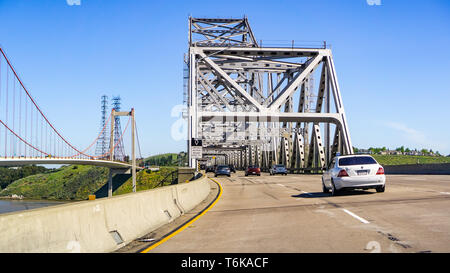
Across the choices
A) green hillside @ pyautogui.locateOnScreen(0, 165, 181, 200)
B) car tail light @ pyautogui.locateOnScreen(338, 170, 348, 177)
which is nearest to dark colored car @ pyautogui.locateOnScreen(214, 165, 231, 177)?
car tail light @ pyautogui.locateOnScreen(338, 170, 348, 177)

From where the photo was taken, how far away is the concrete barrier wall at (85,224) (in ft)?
17.4

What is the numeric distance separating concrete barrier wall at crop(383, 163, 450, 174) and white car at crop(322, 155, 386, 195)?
68.8ft

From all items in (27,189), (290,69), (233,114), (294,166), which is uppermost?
(290,69)

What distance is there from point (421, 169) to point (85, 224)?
37486 mm

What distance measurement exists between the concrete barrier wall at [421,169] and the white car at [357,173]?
2096cm

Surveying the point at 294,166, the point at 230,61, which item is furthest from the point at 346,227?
the point at 294,166

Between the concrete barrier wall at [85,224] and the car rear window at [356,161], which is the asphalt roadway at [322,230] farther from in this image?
the car rear window at [356,161]

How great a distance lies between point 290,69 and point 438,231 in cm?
4398

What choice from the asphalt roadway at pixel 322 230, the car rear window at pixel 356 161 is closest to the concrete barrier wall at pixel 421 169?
the car rear window at pixel 356 161

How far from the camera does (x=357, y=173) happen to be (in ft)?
55.4

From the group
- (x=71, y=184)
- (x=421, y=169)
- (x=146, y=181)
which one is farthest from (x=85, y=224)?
(x=71, y=184)

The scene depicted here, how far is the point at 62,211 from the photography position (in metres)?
6.25

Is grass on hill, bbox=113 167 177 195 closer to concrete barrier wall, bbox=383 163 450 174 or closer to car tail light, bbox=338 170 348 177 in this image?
concrete barrier wall, bbox=383 163 450 174
